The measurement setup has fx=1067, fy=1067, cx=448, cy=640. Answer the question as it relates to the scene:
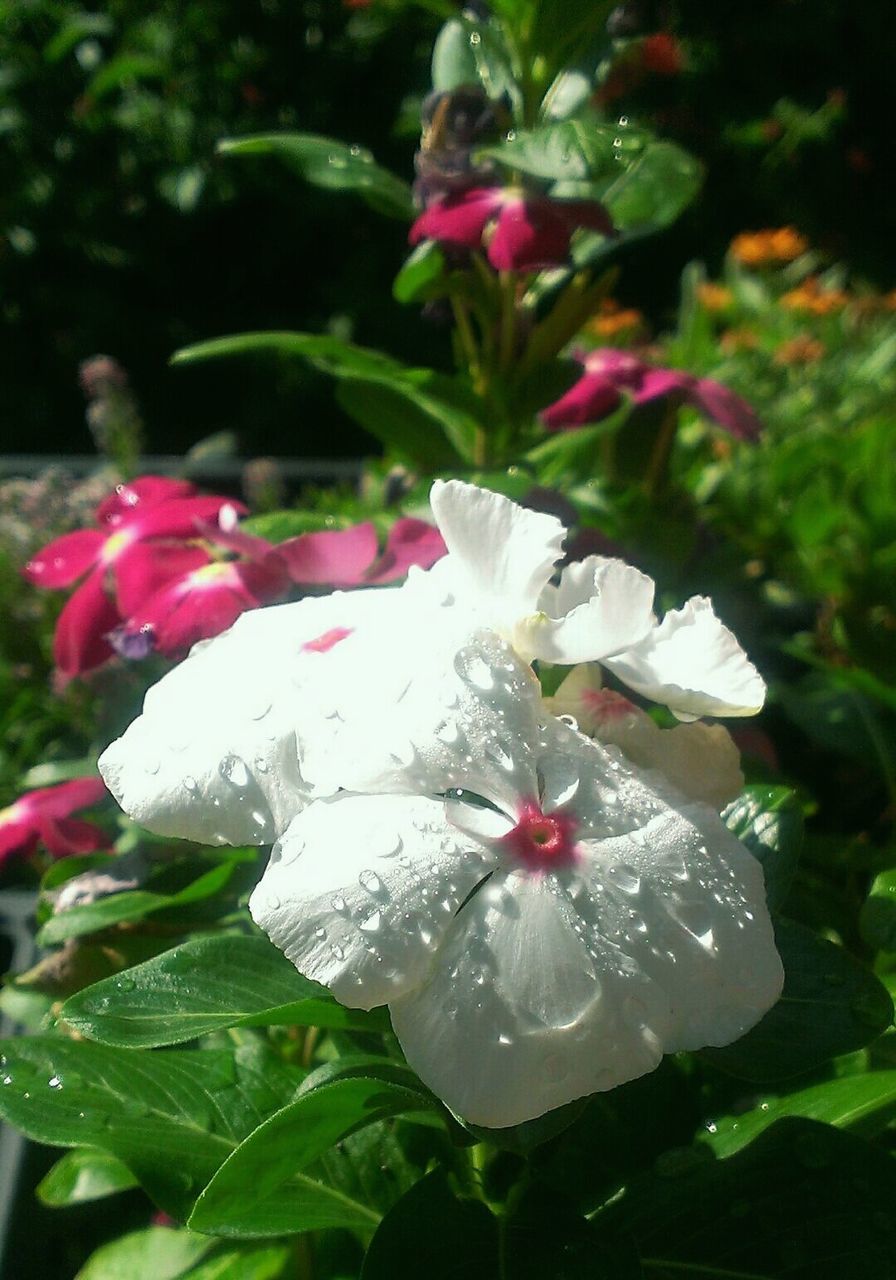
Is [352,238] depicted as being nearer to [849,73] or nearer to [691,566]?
[849,73]

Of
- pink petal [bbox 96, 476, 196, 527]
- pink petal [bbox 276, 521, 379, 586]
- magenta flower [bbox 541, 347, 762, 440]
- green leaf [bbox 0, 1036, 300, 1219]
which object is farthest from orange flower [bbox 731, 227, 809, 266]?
green leaf [bbox 0, 1036, 300, 1219]

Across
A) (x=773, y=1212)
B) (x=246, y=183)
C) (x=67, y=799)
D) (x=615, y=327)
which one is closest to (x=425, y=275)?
(x=67, y=799)

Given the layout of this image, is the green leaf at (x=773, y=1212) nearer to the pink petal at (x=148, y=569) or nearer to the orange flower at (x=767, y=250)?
the pink petal at (x=148, y=569)

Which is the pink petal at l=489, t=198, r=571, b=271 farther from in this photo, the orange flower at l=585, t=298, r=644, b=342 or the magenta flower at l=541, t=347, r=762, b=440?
the orange flower at l=585, t=298, r=644, b=342

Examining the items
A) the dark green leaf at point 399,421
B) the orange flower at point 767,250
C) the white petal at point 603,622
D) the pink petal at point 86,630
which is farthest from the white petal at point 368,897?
the orange flower at point 767,250

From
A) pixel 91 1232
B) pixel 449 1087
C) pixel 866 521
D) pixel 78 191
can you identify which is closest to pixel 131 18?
pixel 78 191
